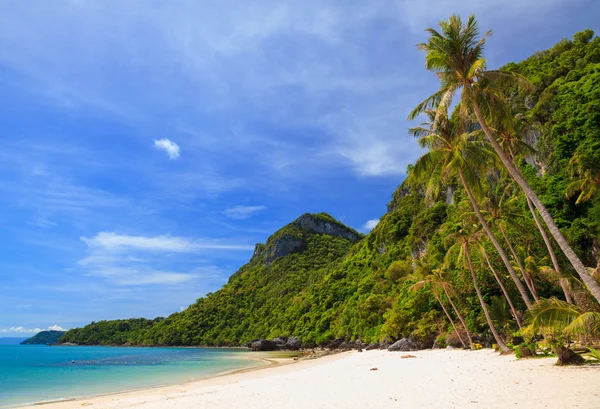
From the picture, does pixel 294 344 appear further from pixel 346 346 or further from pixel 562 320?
pixel 562 320

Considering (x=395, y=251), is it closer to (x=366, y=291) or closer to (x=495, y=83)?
(x=366, y=291)

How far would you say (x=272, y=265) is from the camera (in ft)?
434

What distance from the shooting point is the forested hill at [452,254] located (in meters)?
26.2

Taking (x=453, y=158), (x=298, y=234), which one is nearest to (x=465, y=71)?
(x=453, y=158)

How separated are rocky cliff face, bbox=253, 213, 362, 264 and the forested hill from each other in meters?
18.4

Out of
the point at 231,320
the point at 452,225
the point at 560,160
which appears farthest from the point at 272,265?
the point at 560,160

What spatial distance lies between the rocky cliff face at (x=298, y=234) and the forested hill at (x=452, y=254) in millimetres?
18447

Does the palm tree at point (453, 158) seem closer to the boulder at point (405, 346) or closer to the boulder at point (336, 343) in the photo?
the boulder at point (405, 346)

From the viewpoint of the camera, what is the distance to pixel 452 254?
28047 millimetres

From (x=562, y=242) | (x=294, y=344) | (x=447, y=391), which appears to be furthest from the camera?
(x=294, y=344)

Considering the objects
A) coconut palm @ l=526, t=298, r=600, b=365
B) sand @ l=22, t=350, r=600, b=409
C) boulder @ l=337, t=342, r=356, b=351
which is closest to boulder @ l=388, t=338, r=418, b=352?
boulder @ l=337, t=342, r=356, b=351

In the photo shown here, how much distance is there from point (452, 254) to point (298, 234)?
4339 inches

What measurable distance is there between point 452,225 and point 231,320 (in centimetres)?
8801

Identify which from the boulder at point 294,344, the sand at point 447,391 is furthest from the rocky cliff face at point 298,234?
the sand at point 447,391
